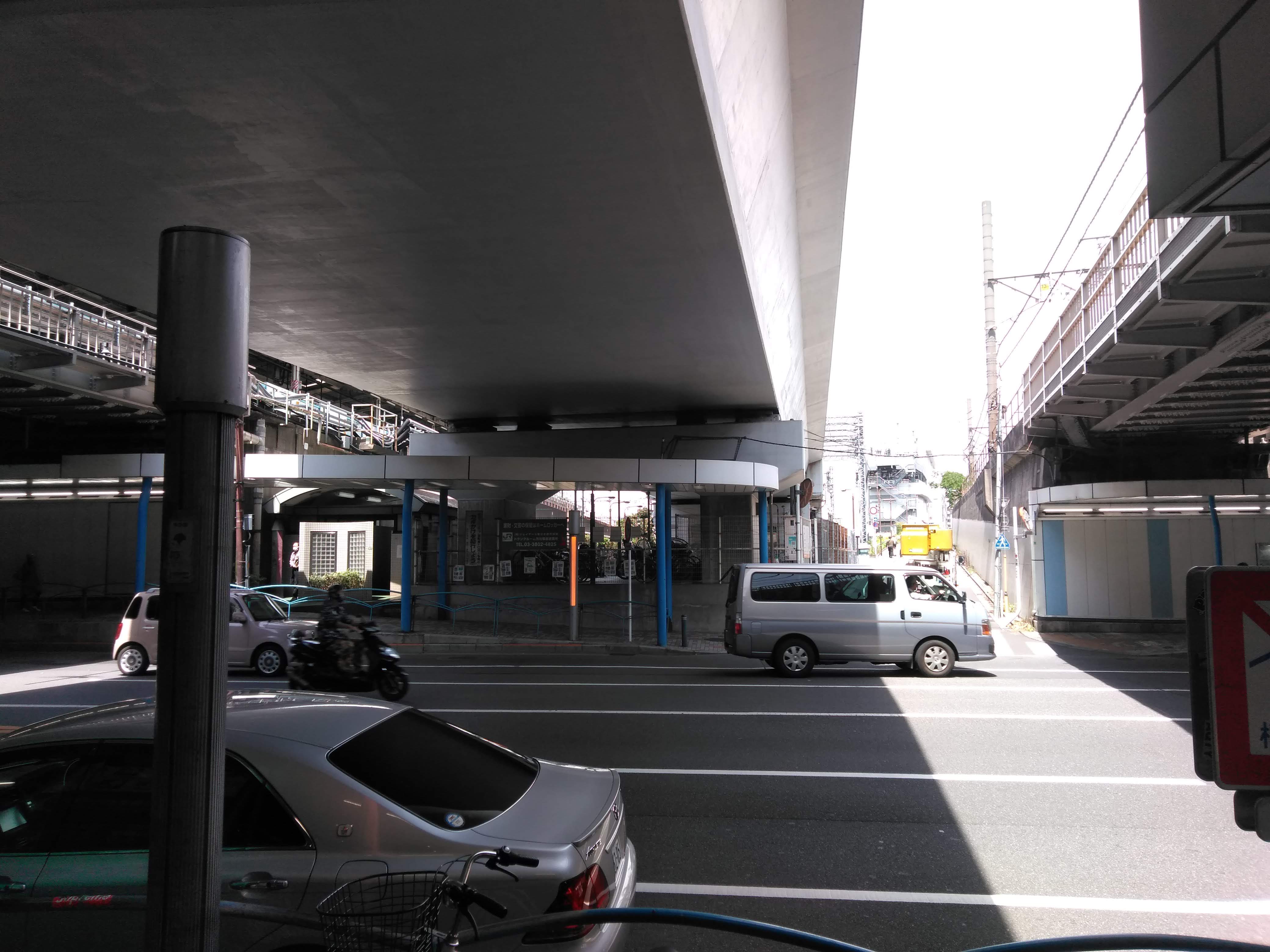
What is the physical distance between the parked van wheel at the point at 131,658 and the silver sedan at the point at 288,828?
1347 centimetres

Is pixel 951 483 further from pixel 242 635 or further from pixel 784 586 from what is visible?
pixel 242 635

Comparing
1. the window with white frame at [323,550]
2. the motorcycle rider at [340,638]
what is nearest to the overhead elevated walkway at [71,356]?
the motorcycle rider at [340,638]

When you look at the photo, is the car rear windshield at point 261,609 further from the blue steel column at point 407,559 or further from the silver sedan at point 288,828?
the silver sedan at point 288,828

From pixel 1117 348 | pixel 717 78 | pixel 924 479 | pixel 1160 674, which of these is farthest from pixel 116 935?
pixel 924 479

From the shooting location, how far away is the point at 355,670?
457 inches

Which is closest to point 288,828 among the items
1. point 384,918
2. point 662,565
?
point 384,918

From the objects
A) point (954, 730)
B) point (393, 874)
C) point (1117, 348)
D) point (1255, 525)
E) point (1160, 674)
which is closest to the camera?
point (393, 874)

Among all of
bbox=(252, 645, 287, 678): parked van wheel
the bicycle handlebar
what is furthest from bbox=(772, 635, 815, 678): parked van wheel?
the bicycle handlebar

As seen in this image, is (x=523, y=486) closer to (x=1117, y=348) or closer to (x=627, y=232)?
(x=627, y=232)

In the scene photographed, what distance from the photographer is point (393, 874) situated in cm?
299

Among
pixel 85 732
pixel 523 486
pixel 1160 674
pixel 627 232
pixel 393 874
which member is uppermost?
pixel 627 232

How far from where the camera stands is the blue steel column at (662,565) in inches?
843

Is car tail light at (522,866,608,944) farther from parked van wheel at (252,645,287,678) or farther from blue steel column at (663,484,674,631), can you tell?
blue steel column at (663,484,674,631)

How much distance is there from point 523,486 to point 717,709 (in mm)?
13723
